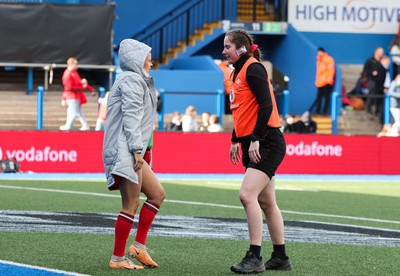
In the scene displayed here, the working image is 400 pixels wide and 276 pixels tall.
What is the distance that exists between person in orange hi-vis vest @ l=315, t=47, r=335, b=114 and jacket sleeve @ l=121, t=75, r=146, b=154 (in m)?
24.3

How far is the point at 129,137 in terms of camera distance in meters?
9.56

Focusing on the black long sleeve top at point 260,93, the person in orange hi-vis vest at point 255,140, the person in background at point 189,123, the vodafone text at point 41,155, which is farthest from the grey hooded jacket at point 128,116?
the person in background at point 189,123

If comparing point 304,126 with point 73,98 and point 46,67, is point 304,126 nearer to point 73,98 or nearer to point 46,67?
point 73,98

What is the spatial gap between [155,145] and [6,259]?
709 inches

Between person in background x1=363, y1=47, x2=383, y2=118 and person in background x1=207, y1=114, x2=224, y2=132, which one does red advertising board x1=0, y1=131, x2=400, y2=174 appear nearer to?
person in background x1=207, y1=114, x2=224, y2=132

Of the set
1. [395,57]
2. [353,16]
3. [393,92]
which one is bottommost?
[393,92]

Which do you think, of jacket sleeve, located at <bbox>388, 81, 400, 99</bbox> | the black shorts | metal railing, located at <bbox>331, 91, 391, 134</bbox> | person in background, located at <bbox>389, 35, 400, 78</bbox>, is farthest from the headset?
person in background, located at <bbox>389, 35, 400, 78</bbox>

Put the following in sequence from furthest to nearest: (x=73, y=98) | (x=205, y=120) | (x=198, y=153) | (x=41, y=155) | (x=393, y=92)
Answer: (x=393, y=92), (x=205, y=120), (x=198, y=153), (x=73, y=98), (x=41, y=155)

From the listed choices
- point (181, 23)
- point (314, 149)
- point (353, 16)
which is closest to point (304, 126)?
point (314, 149)

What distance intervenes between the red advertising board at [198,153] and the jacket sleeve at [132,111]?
17.6 meters

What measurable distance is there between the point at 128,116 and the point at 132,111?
2.2 inches

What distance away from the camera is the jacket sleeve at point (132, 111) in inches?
376

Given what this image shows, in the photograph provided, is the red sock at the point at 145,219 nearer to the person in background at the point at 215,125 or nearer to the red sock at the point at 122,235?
the red sock at the point at 122,235

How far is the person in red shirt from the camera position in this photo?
28.2 m
